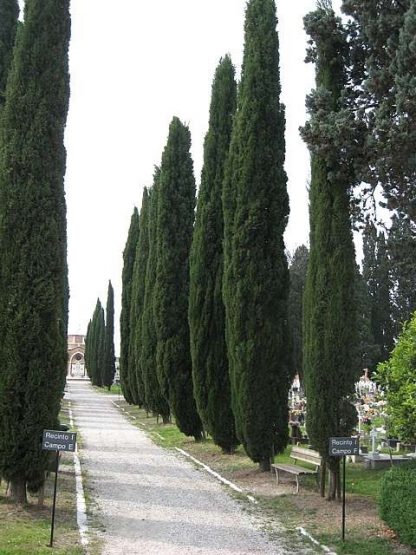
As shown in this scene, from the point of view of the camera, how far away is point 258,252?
13.6 metres

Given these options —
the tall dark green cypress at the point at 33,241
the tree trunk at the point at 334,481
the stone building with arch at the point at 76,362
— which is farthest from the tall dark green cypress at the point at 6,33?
the stone building with arch at the point at 76,362

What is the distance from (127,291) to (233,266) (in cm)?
2635

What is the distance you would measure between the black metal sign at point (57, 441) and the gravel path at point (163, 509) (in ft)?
4.36

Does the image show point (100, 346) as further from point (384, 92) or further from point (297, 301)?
point (384, 92)

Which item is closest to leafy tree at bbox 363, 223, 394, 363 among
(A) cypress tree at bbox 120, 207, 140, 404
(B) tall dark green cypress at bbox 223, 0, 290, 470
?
(A) cypress tree at bbox 120, 207, 140, 404

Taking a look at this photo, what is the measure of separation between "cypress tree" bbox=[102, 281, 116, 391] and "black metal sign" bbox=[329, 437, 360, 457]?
56.8 metres

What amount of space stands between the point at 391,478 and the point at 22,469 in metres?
5.45

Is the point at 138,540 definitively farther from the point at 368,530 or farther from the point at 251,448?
the point at 251,448

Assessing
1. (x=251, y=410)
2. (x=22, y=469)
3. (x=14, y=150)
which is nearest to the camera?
(x=22, y=469)

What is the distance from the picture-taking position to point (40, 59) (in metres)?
10.5

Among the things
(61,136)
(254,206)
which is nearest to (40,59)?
(61,136)

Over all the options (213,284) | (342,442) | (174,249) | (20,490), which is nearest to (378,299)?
(174,249)

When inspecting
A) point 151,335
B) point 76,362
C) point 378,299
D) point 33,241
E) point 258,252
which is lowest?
point 76,362

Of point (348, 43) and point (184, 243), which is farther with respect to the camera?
point (184, 243)
